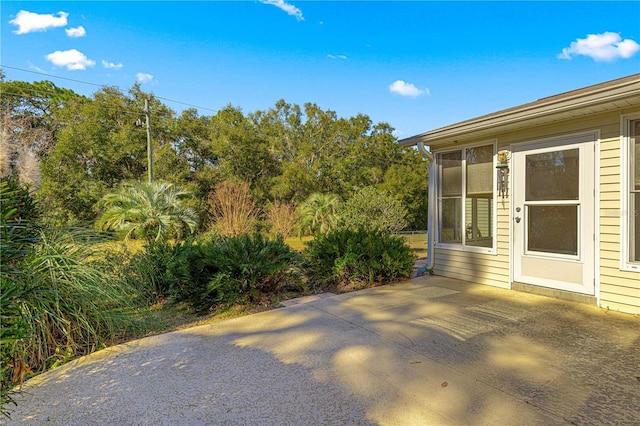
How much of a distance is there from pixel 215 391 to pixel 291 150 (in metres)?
19.0

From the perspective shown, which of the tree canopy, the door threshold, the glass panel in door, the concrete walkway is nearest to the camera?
the concrete walkway

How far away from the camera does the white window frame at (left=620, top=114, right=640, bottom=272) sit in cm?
373

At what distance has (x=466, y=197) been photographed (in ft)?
18.1

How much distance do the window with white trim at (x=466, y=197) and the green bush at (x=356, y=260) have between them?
84 centimetres

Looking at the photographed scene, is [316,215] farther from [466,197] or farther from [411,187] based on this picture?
[466,197]

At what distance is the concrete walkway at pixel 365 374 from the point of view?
2.00m

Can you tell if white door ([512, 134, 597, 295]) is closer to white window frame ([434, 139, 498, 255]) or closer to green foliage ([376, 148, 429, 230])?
white window frame ([434, 139, 498, 255])

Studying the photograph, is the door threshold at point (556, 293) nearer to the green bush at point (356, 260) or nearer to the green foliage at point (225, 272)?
the green bush at point (356, 260)

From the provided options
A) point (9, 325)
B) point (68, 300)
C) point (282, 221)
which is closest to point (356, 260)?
point (68, 300)

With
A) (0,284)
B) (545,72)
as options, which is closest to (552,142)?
(0,284)

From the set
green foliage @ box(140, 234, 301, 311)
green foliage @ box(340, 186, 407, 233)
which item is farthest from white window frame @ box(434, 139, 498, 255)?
green foliage @ box(340, 186, 407, 233)

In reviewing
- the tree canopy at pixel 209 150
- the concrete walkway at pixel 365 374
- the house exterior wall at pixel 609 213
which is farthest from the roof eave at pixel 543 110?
the tree canopy at pixel 209 150

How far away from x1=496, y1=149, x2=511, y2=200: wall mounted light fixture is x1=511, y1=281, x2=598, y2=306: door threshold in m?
1.26

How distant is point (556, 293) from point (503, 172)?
1746 mm
